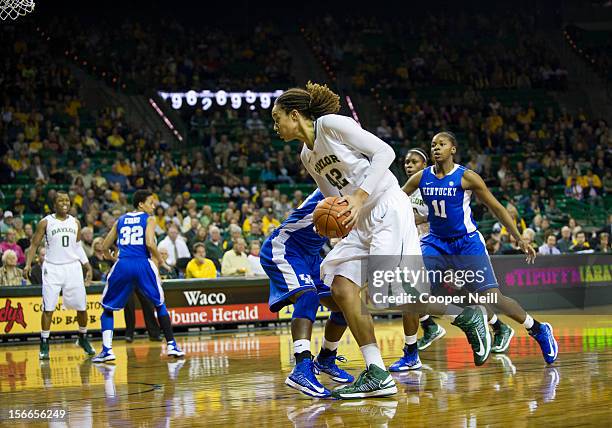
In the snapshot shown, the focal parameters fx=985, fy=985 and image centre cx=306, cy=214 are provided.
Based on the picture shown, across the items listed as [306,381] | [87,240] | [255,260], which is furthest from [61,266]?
[306,381]

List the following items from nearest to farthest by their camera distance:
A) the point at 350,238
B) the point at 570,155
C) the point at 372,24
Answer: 1. the point at 350,238
2. the point at 570,155
3. the point at 372,24

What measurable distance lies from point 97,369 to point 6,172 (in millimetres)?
10842

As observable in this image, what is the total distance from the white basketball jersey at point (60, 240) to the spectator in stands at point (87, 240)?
3.23m

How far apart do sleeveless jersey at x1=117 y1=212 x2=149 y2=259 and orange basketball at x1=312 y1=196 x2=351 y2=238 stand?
18.7 feet

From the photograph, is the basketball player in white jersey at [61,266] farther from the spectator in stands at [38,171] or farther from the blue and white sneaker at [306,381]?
the spectator in stands at [38,171]

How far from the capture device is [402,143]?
85.6ft

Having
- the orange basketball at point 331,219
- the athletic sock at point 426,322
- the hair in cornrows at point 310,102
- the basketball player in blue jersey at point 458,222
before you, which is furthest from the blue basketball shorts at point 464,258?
the orange basketball at point 331,219

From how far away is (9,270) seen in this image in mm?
15141

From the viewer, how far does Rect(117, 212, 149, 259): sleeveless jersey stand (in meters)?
11.7

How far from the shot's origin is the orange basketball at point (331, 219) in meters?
6.29

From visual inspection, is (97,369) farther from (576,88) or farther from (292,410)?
(576,88)

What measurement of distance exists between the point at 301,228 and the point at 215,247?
32.1 feet

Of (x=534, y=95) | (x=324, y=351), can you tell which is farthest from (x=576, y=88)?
(x=324, y=351)
